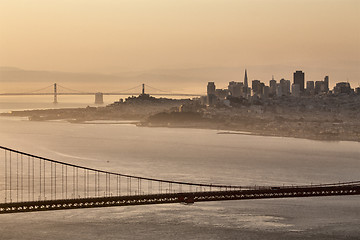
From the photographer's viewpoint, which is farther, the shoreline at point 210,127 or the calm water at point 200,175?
the shoreline at point 210,127

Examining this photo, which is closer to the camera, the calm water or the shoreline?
the calm water

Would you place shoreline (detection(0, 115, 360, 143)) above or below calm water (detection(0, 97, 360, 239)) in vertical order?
above

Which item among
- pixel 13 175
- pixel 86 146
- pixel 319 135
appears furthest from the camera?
pixel 319 135

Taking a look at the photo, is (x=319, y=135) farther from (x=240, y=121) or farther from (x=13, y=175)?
(x=13, y=175)

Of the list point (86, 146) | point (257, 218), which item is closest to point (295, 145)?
point (86, 146)

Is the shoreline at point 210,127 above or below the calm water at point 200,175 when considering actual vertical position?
above

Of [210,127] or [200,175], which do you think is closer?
[200,175]

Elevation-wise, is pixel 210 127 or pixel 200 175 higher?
pixel 210 127

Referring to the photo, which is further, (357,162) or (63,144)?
(63,144)
